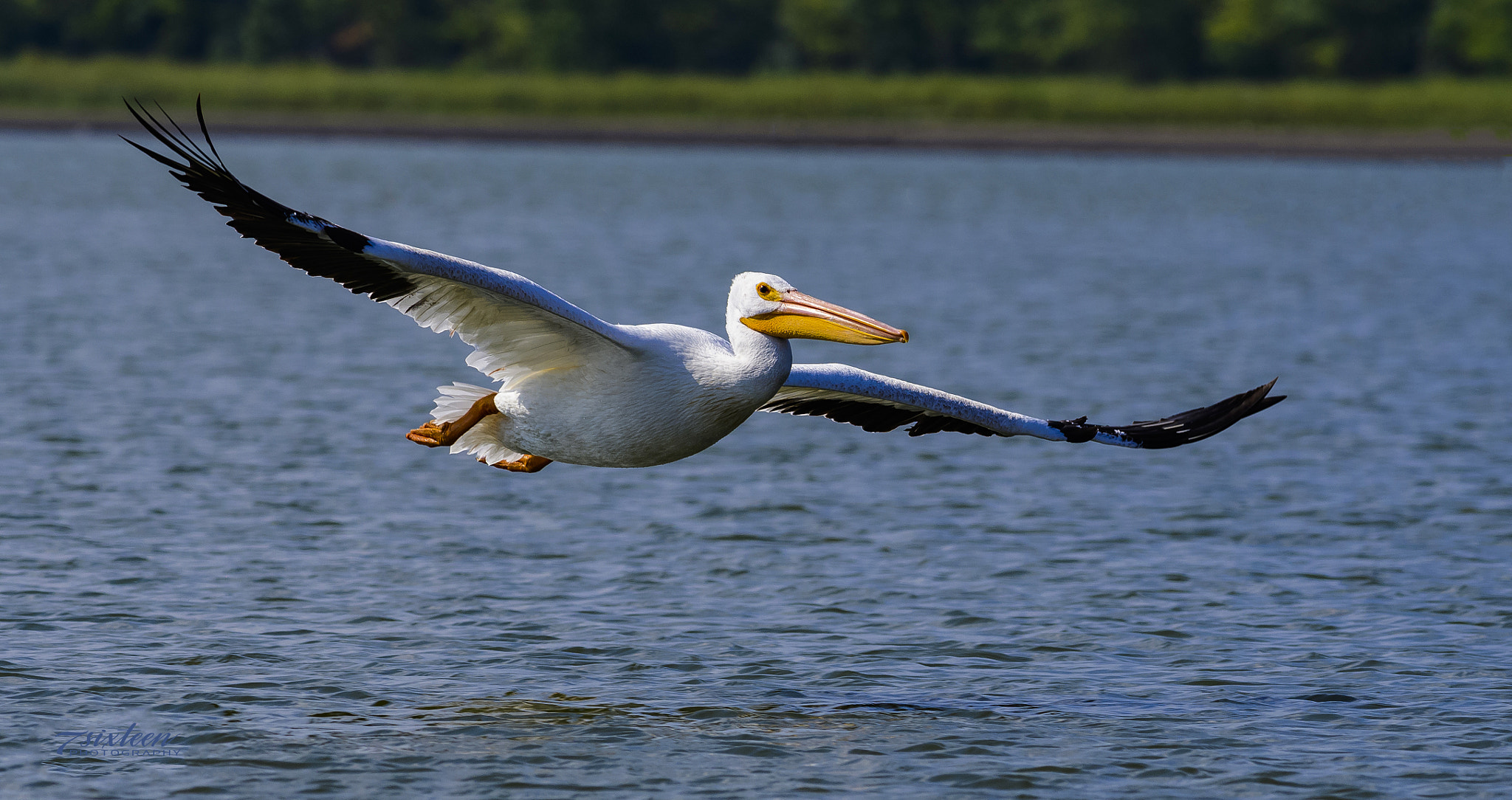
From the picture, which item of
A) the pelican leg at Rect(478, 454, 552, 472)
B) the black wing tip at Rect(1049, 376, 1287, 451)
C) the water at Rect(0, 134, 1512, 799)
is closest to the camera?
the water at Rect(0, 134, 1512, 799)

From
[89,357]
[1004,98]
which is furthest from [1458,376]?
[1004,98]

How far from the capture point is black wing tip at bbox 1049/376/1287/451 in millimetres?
11445

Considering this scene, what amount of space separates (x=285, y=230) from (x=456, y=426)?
184cm

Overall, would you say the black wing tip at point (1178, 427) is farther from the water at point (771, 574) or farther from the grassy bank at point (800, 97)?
the grassy bank at point (800, 97)

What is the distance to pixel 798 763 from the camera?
34.8 feet

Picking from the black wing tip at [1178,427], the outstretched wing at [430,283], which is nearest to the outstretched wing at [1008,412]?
the black wing tip at [1178,427]

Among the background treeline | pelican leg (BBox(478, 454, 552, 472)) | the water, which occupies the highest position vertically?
the background treeline

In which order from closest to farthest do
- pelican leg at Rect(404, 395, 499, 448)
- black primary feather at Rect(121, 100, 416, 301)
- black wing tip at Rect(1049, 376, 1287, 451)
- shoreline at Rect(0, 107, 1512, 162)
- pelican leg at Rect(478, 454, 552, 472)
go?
black primary feather at Rect(121, 100, 416, 301)
pelican leg at Rect(404, 395, 499, 448)
pelican leg at Rect(478, 454, 552, 472)
black wing tip at Rect(1049, 376, 1287, 451)
shoreline at Rect(0, 107, 1512, 162)

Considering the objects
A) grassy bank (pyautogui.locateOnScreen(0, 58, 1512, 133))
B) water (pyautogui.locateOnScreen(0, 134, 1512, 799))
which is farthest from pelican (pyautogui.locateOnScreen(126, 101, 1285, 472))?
grassy bank (pyautogui.locateOnScreen(0, 58, 1512, 133))

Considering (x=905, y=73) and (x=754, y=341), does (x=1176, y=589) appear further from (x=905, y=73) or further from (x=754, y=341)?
(x=905, y=73)

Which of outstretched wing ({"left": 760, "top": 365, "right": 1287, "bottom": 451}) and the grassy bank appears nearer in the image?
outstretched wing ({"left": 760, "top": 365, "right": 1287, "bottom": 451})

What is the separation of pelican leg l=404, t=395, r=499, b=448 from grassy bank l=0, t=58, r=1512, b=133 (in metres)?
68.8

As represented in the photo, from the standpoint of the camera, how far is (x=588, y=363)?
10.7 meters

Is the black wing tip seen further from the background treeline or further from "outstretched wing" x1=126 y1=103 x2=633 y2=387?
the background treeline
